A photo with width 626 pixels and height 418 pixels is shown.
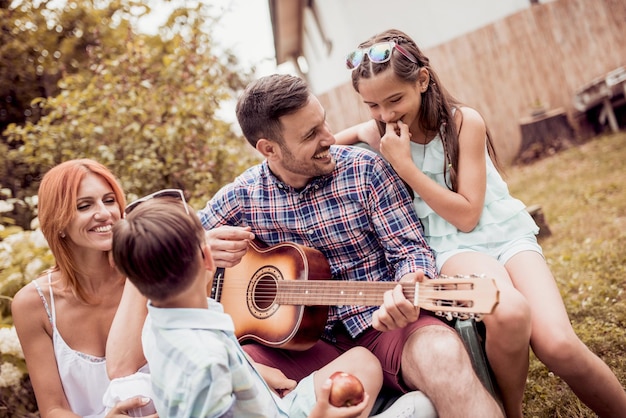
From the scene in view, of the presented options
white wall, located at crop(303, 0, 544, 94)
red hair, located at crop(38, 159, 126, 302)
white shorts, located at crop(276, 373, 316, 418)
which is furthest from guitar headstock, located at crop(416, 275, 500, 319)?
white wall, located at crop(303, 0, 544, 94)

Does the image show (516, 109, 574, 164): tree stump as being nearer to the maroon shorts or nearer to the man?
the man

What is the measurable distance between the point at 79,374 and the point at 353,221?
1.42 meters

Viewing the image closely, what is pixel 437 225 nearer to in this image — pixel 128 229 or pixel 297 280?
pixel 297 280

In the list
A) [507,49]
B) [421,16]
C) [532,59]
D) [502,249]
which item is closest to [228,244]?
[502,249]

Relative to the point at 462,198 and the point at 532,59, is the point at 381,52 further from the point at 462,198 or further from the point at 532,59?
the point at 532,59

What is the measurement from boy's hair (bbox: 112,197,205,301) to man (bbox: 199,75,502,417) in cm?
97

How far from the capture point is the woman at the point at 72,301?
264 cm

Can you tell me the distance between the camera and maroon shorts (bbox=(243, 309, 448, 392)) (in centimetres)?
236

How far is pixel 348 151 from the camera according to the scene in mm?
2893

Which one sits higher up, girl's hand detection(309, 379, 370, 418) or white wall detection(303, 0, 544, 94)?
white wall detection(303, 0, 544, 94)

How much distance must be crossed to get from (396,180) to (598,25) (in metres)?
8.30

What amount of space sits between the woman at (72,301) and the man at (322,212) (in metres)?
0.56

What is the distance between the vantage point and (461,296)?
1876mm

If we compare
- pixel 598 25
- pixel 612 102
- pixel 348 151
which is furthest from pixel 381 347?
pixel 598 25
